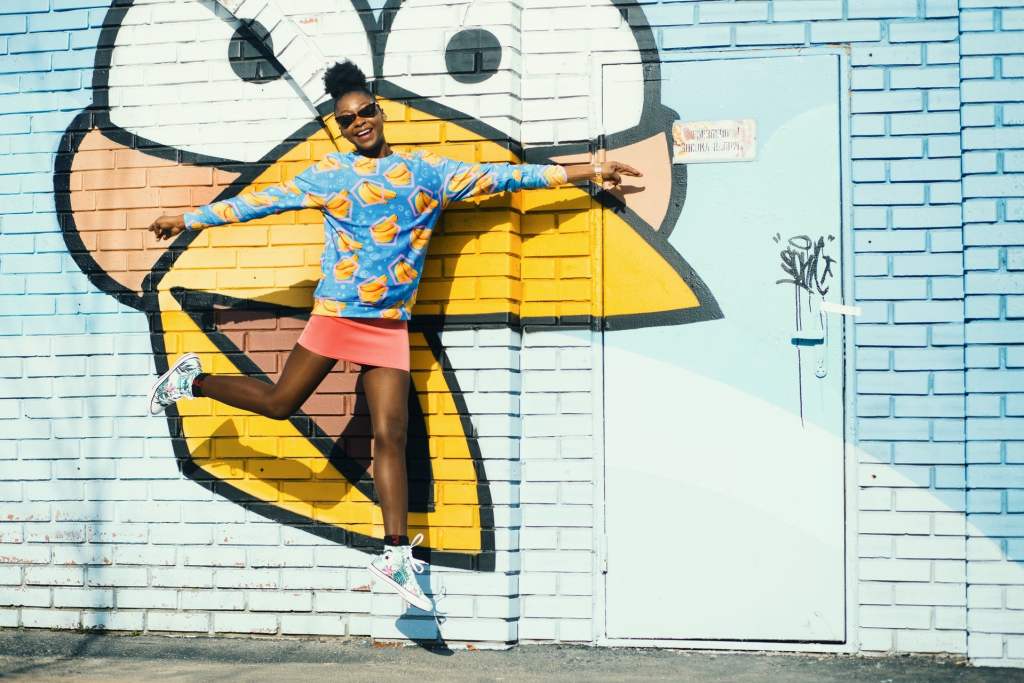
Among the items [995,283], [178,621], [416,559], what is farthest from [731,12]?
[178,621]

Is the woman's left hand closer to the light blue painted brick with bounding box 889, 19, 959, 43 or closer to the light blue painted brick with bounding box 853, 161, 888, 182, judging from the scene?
the light blue painted brick with bounding box 853, 161, 888, 182

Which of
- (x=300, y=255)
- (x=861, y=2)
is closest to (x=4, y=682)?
(x=300, y=255)

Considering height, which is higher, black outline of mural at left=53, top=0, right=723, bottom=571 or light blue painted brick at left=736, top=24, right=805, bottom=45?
light blue painted brick at left=736, top=24, right=805, bottom=45

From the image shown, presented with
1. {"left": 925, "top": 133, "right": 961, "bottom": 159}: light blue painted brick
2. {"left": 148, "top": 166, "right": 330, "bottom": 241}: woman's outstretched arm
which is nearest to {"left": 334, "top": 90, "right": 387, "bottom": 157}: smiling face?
{"left": 148, "top": 166, "right": 330, "bottom": 241}: woman's outstretched arm

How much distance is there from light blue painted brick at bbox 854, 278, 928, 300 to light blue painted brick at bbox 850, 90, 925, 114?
780 millimetres

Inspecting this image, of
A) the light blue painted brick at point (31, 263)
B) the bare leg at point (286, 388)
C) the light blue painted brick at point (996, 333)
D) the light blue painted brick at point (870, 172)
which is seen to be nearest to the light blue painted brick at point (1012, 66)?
the light blue painted brick at point (870, 172)

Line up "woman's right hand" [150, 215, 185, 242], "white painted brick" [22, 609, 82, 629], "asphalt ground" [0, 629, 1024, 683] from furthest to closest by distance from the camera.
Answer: "white painted brick" [22, 609, 82, 629] → "woman's right hand" [150, 215, 185, 242] → "asphalt ground" [0, 629, 1024, 683]

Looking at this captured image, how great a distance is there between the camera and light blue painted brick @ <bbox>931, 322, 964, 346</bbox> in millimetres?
5828

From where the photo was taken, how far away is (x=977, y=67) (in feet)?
19.2

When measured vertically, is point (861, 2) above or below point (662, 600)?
above

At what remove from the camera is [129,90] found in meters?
6.65

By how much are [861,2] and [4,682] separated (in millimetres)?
4783

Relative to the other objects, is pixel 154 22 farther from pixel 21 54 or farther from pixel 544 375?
pixel 544 375

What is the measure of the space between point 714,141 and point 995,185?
4.15 feet
